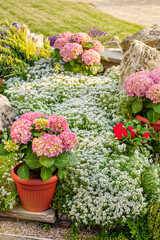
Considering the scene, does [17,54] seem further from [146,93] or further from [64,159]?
[64,159]

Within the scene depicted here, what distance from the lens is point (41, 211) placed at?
364 cm

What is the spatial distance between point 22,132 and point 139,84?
226cm

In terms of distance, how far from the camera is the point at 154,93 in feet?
14.6

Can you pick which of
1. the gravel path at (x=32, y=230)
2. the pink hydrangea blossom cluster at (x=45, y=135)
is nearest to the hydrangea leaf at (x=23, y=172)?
the pink hydrangea blossom cluster at (x=45, y=135)

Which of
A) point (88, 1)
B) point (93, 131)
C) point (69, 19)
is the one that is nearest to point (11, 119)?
point (93, 131)

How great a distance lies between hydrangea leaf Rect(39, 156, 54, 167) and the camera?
3.19m

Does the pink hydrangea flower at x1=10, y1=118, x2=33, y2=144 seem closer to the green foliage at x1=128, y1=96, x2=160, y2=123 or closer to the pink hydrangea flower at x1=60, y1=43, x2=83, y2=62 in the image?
the green foliage at x1=128, y1=96, x2=160, y2=123

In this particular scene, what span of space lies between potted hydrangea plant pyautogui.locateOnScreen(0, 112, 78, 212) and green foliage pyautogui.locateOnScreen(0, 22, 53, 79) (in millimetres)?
3903

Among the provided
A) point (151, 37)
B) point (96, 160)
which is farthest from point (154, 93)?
point (151, 37)

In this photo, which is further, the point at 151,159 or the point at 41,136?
the point at 151,159

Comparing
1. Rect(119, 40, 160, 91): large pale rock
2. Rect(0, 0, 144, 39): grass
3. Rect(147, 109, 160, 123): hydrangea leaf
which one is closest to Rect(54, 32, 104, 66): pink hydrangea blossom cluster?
Rect(119, 40, 160, 91): large pale rock

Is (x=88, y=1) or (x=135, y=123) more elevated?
(x=88, y=1)

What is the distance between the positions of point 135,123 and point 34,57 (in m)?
3.97

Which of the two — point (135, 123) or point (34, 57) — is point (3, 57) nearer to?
point (34, 57)
